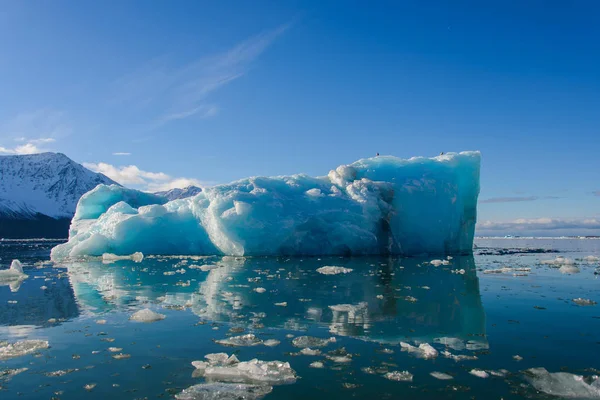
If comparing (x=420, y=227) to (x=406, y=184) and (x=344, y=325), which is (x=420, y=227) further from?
(x=344, y=325)

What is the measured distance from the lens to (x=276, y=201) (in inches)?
881

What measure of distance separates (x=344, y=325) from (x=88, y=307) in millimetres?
5689

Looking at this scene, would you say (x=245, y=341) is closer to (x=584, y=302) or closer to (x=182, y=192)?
(x=584, y=302)

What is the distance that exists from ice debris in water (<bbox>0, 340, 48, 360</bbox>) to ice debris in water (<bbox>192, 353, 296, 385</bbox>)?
250 centimetres

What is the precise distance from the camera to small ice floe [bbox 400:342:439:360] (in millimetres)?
5184

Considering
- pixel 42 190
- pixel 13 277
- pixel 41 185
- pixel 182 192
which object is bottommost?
pixel 13 277

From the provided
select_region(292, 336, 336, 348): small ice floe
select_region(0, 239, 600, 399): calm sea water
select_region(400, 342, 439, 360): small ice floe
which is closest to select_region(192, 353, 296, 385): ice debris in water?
select_region(0, 239, 600, 399): calm sea water

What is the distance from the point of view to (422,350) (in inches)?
210

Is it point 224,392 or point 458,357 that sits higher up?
point 458,357

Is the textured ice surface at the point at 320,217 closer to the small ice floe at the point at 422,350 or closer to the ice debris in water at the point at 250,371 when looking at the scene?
the small ice floe at the point at 422,350

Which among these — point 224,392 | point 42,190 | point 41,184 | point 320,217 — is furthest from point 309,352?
point 41,184

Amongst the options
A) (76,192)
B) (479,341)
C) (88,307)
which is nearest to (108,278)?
(88,307)

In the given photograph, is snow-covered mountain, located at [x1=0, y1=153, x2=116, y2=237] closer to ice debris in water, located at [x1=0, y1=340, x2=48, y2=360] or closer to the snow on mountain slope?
the snow on mountain slope

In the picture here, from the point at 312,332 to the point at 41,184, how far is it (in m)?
196
